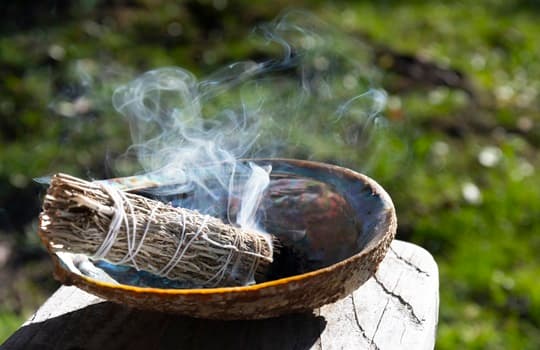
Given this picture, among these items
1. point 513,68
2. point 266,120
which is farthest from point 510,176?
point 266,120

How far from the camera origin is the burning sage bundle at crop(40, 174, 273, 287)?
4.91 ft

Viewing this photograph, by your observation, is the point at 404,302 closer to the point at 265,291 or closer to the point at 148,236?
the point at 265,291

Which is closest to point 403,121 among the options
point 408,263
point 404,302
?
point 408,263

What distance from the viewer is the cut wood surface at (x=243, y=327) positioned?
175 cm

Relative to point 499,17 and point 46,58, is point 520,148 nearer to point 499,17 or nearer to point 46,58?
point 499,17

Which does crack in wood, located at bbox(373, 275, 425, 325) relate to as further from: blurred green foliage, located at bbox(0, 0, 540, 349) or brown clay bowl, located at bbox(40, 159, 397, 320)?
blurred green foliage, located at bbox(0, 0, 540, 349)

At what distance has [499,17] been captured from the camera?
5684 millimetres

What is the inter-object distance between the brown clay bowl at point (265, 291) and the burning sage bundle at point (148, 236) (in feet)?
0.20

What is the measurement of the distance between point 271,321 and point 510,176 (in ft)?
8.30

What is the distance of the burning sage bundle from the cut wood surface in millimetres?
121

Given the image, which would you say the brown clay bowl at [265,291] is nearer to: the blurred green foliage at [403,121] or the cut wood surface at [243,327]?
the cut wood surface at [243,327]

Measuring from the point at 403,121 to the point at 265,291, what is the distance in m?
2.92

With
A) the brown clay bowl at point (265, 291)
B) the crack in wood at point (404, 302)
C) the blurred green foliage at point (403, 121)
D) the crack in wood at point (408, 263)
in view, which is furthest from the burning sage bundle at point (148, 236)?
the blurred green foliage at point (403, 121)

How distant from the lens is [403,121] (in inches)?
170
